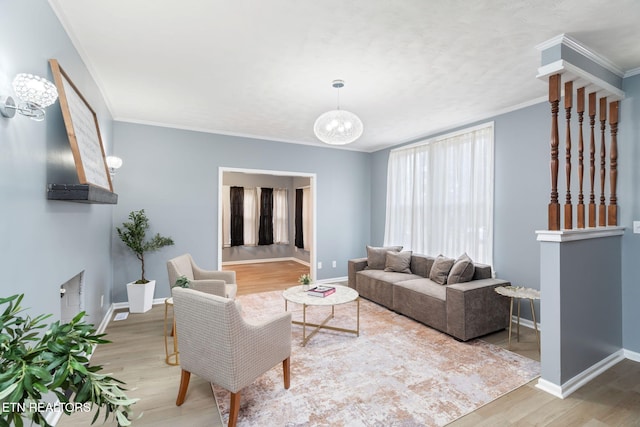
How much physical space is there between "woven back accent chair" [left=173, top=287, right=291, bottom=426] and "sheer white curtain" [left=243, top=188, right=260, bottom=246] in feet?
20.8

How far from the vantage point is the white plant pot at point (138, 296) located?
411 centimetres

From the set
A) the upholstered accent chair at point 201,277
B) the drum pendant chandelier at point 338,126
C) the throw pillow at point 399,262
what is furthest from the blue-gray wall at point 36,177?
the throw pillow at point 399,262

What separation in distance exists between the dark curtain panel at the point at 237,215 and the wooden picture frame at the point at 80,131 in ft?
17.4

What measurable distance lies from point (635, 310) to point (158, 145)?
6.00 m

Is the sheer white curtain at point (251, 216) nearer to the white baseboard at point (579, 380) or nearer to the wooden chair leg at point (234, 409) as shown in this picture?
the wooden chair leg at point (234, 409)

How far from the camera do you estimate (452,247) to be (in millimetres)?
4676

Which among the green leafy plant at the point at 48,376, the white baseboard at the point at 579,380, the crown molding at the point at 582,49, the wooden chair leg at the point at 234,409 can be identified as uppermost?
the crown molding at the point at 582,49

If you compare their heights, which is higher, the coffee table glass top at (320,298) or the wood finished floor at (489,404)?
the coffee table glass top at (320,298)

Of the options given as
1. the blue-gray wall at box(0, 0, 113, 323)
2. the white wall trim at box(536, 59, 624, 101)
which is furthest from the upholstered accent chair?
the white wall trim at box(536, 59, 624, 101)

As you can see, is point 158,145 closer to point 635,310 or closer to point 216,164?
point 216,164

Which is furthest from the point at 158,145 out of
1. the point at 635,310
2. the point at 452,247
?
the point at 635,310

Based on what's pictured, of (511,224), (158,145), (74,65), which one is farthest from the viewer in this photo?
(158,145)

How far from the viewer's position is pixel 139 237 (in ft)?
14.0

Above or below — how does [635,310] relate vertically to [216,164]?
below
